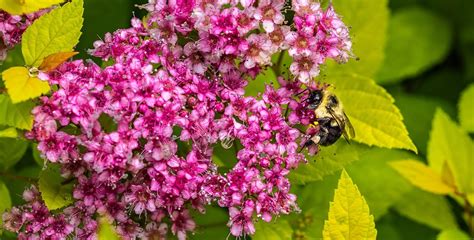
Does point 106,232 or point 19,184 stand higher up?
→ point 106,232

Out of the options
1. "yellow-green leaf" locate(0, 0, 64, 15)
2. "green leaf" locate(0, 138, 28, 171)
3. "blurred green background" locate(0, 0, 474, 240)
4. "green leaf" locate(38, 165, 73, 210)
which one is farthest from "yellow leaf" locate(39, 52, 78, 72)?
"green leaf" locate(0, 138, 28, 171)

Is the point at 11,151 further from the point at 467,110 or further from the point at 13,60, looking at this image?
the point at 467,110

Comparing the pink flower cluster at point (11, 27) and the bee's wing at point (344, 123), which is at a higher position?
the pink flower cluster at point (11, 27)

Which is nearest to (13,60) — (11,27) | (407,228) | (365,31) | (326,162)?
(11,27)

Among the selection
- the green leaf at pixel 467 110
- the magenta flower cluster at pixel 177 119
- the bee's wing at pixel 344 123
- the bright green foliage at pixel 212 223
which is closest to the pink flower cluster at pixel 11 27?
the magenta flower cluster at pixel 177 119

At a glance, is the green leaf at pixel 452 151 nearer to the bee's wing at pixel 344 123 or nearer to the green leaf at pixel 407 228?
the green leaf at pixel 407 228

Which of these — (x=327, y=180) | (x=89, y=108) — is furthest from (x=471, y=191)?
(x=89, y=108)
